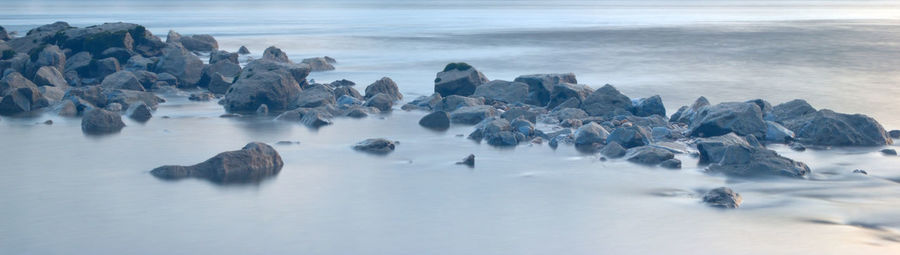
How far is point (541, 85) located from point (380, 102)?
19.6 ft

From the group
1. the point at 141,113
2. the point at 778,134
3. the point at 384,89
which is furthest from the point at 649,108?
the point at 141,113

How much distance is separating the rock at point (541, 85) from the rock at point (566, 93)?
30.4 inches

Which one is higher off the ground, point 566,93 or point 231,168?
point 566,93

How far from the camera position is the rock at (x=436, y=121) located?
108ft

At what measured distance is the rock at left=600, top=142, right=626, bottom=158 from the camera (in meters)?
27.4

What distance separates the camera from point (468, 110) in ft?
113

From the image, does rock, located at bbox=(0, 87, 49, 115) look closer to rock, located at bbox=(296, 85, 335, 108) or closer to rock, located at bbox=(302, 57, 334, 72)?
rock, located at bbox=(296, 85, 335, 108)

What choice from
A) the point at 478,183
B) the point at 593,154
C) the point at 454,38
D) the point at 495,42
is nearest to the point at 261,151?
the point at 478,183

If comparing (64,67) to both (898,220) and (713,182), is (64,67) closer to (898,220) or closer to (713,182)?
(713,182)

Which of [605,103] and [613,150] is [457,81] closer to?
[605,103]

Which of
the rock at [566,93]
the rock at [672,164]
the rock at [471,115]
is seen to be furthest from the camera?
the rock at [566,93]

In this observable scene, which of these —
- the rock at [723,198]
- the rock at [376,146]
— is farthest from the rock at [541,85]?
the rock at [723,198]

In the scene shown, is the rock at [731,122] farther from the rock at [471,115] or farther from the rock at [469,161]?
the rock at [469,161]

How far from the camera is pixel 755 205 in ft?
71.2
